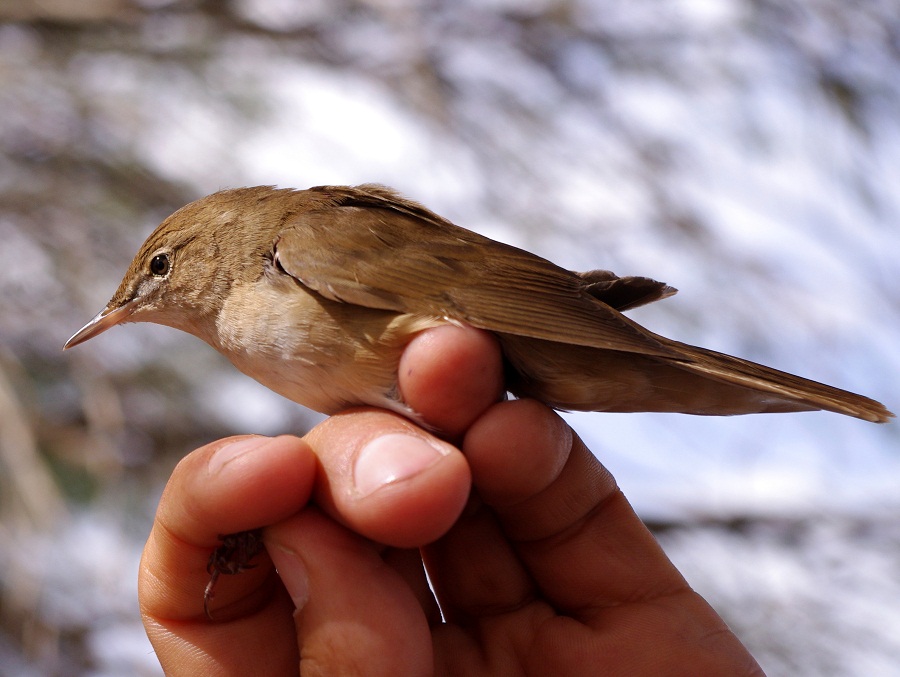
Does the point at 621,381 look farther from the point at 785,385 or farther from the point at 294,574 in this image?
the point at 294,574

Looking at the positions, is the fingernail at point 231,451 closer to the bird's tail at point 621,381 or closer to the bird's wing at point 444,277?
the bird's wing at point 444,277

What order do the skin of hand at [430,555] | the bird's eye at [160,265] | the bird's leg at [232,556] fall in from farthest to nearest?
1. the bird's eye at [160,265]
2. the bird's leg at [232,556]
3. the skin of hand at [430,555]

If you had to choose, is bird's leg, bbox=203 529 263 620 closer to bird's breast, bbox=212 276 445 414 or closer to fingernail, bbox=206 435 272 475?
fingernail, bbox=206 435 272 475

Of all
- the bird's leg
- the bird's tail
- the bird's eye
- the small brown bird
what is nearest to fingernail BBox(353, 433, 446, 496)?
the small brown bird

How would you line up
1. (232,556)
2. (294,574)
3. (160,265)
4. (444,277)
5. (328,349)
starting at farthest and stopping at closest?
1. (160,265)
2. (444,277)
3. (328,349)
4. (232,556)
5. (294,574)

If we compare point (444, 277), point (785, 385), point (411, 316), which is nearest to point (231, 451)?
point (411, 316)

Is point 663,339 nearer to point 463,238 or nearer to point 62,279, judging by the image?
point 463,238

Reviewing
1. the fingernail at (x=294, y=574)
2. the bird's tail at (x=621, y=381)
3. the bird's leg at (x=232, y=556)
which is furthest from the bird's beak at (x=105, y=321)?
the bird's tail at (x=621, y=381)
